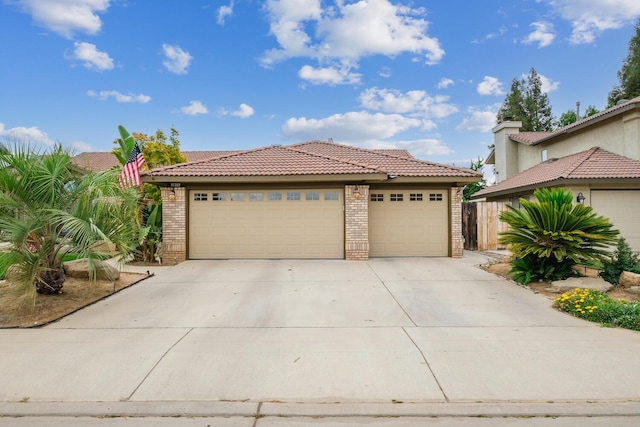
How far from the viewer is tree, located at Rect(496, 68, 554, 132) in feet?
135

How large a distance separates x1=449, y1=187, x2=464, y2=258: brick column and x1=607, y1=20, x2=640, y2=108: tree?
3014 cm

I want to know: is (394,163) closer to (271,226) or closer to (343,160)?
(343,160)

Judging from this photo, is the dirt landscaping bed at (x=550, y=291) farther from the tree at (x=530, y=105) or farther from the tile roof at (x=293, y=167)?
the tree at (x=530, y=105)

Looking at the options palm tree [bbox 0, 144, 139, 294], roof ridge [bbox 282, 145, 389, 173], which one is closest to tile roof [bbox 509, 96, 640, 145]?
roof ridge [bbox 282, 145, 389, 173]

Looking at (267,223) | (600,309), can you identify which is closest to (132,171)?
(267,223)

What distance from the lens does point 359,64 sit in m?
20.0

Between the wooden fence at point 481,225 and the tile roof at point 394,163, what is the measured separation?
10.0 feet

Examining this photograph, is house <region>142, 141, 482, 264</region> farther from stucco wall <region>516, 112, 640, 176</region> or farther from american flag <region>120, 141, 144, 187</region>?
stucco wall <region>516, 112, 640, 176</region>

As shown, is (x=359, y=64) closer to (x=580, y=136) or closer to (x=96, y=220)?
(x=580, y=136)

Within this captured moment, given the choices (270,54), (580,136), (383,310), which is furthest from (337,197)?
(580,136)

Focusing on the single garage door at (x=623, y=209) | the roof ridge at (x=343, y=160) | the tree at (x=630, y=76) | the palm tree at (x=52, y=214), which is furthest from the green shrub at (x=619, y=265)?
the tree at (x=630, y=76)

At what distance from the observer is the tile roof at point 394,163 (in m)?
12.8

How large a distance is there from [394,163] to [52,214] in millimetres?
10662

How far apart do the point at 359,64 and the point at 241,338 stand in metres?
17.8
